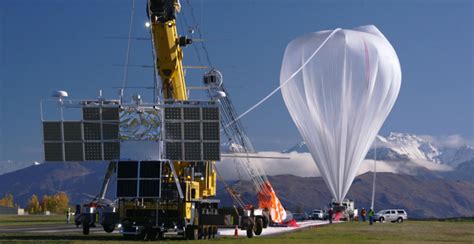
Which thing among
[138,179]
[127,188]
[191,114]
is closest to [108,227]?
[127,188]

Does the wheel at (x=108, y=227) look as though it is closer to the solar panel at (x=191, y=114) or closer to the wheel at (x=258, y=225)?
the solar panel at (x=191, y=114)

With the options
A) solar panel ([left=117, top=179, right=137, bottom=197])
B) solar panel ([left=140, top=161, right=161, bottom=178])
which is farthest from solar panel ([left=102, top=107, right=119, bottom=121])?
solar panel ([left=117, top=179, right=137, bottom=197])

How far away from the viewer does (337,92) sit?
90562mm

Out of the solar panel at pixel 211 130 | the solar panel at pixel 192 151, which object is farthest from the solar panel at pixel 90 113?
the solar panel at pixel 211 130

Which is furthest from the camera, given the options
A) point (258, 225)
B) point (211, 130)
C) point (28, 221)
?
point (28, 221)

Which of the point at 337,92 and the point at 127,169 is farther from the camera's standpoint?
the point at 337,92

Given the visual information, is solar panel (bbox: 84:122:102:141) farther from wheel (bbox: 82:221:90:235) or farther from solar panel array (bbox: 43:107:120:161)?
wheel (bbox: 82:221:90:235)

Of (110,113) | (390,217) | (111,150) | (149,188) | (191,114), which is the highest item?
(110,113)

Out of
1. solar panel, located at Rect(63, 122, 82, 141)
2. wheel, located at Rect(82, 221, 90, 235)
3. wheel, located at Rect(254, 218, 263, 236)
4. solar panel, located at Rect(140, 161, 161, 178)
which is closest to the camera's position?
solar panel, located at Rect(140, 161, 161, 178)

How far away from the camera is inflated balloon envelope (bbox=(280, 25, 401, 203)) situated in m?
90.1

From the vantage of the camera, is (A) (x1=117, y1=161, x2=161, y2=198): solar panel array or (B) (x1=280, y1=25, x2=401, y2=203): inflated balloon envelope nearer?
(A) (x1=117, y1=161, x2=161, y2=198): solar panel array

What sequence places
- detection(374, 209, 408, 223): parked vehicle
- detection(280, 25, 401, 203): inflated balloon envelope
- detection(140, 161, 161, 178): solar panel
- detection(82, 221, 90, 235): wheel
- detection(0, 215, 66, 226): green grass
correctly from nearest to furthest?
detection(140, 161, 161, 178): solar panel → detection(82, 221, 90, 235): wheel → detection(0, 215, 66, 226): green grass → detection(280, 25, 401, 203): inflated balloon envelope → detection(374, 209, 408, 223): parked vehicle

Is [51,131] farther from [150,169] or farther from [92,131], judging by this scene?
[150,169]

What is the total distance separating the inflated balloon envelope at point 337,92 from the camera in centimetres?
9012
